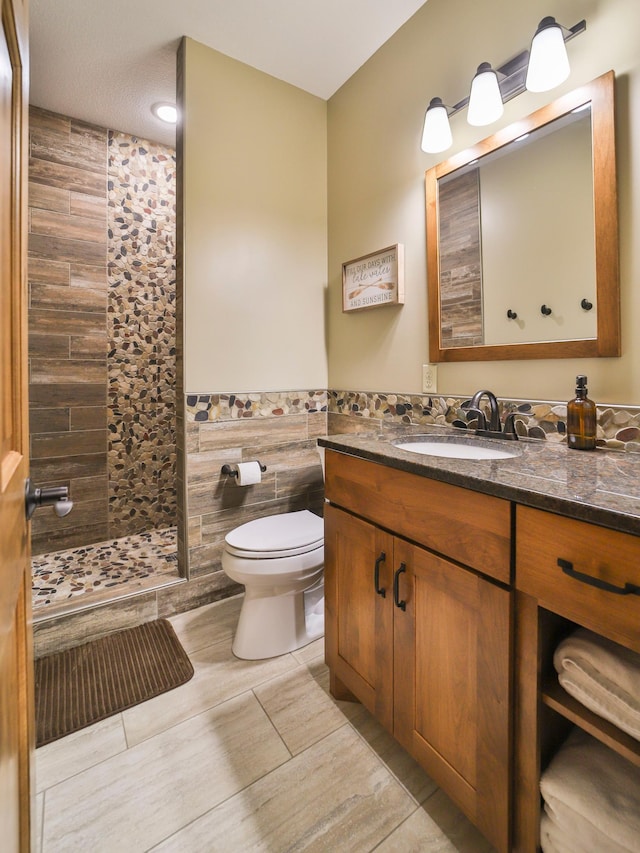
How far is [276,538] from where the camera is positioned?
5.56 ft

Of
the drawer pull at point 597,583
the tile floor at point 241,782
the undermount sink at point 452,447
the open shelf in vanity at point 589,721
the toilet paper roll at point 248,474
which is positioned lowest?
the tile floor at point 241,782

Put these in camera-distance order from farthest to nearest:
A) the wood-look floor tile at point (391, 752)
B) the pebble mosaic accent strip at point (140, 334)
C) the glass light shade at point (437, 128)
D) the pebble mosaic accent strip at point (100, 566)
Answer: the pebble mosaic accent strip at point (140, 334), the pebble mosaic accent strip at point (100, 566), the glass light shade at point (437, 128), the wood-look floor tile at point (391, 752)

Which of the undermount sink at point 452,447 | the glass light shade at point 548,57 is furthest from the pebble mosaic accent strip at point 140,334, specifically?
the glass light shade at point 548,57

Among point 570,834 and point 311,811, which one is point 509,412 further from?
point 311,811

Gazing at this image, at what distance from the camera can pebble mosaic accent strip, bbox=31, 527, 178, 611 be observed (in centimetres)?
191

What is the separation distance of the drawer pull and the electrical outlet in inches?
42.4

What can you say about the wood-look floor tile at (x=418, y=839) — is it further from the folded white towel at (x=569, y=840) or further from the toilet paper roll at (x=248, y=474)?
the toilet paper roll at (x=248, y=474)

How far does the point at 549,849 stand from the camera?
813mm

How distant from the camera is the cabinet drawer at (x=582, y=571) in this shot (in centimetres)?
64

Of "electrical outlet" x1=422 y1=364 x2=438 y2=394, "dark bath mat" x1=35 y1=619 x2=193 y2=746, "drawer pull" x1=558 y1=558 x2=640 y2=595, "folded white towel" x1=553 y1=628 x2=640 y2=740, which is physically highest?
"electrical outlet" x1=422 y1=364 x2=438 y2=394

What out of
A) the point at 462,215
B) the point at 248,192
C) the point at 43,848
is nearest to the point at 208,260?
the point at 248,192

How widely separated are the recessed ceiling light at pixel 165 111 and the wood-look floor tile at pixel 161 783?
302 cm

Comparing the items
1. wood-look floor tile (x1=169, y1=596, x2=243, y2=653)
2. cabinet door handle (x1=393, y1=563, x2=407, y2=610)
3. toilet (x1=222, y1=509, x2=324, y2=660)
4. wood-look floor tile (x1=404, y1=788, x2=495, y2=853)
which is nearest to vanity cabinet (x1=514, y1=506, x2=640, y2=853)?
wood-look floor tile (x1=404, y1=788, x2=495, y2=853)

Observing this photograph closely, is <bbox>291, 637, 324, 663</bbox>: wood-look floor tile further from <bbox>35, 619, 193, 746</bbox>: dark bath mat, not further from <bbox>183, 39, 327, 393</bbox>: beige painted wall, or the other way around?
<bbox>183, 39, 327, 393</bbox>: beige painted wall
